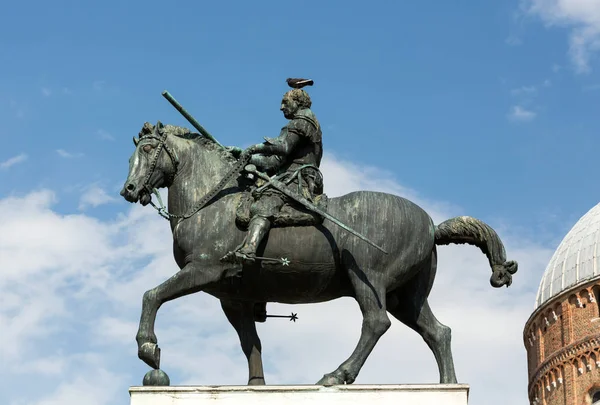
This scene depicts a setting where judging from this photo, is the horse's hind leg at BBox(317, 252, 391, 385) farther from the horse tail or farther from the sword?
the horse tail

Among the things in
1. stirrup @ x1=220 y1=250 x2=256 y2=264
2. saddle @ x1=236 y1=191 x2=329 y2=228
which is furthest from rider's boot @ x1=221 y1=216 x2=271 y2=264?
saddle @ x1=236 y1=191 x2=329 y2=228

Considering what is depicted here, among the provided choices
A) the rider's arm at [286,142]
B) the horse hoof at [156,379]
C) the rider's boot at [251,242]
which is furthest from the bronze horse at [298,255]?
the rider's arm at [286,142]

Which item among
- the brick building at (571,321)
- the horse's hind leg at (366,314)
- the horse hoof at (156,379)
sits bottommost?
the horse hoof at (156,379)

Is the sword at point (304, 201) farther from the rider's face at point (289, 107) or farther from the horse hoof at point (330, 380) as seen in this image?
the horse hoof at point (330, 380)

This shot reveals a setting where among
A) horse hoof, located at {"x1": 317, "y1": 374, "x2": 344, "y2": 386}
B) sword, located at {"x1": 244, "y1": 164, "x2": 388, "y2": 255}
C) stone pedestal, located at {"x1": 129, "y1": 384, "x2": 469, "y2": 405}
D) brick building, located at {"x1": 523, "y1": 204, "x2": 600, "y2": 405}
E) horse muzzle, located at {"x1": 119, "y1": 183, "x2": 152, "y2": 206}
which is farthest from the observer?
brick building, located at {"x1": 523, "y1": 204, "x2": 600, "y2": 405}

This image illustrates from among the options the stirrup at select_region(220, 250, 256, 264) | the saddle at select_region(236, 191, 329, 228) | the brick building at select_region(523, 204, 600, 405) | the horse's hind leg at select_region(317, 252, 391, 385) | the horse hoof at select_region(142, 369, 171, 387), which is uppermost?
the brick building at select_region(523, 204, 600, 405)

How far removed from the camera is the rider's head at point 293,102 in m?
15.3

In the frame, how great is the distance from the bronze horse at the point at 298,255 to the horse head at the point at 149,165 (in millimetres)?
10

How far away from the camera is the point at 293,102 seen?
50.3 feet

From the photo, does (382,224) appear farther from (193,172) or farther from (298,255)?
(193,172)

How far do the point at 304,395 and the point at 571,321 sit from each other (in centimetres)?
6356

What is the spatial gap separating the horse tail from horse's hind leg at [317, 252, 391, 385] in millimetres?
969

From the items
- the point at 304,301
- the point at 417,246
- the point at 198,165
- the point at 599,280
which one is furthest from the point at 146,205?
the point at 599,280

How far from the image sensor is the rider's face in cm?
1534
